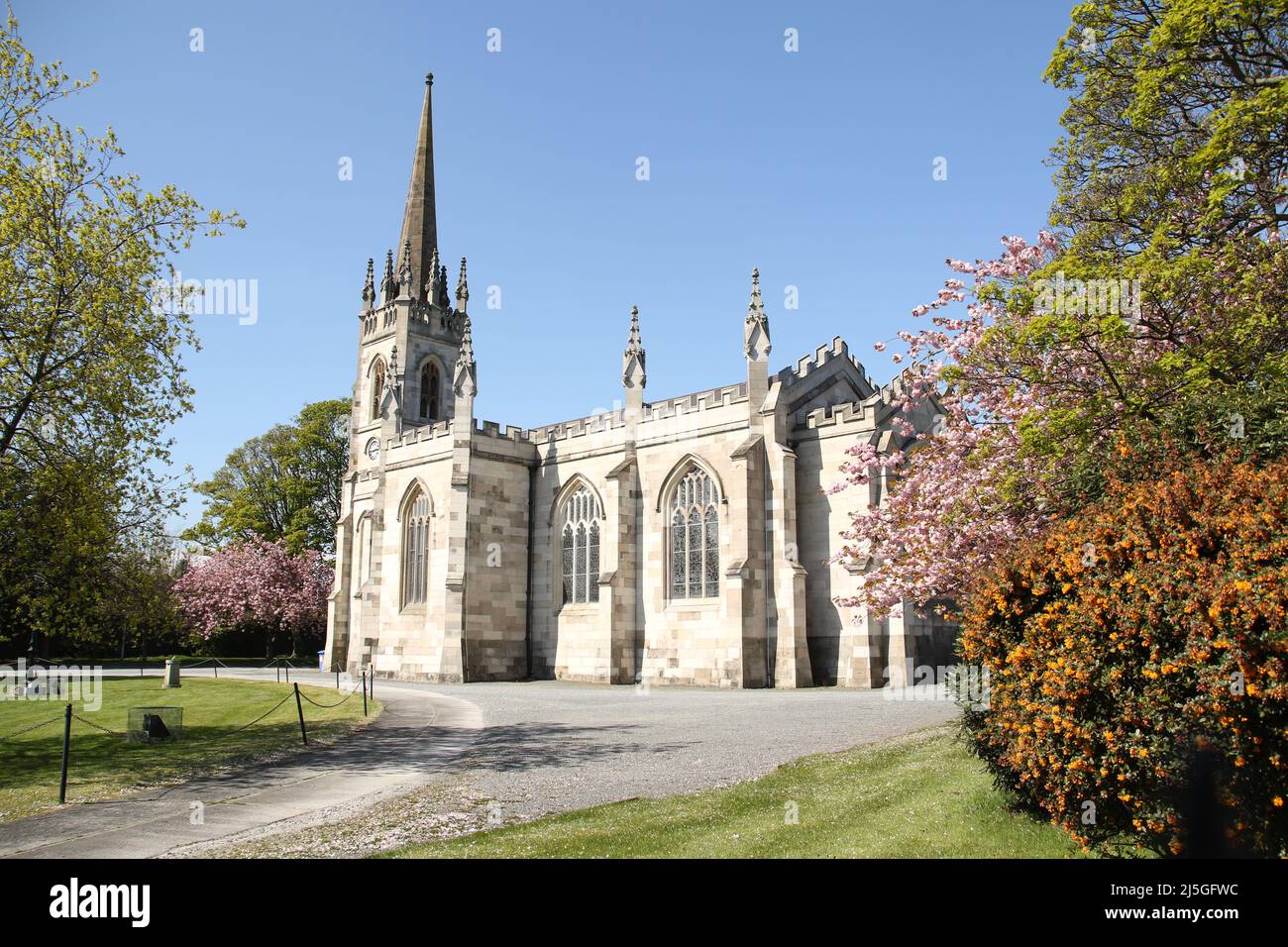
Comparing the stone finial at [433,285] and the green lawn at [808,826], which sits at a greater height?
the stone finial at [433,285]

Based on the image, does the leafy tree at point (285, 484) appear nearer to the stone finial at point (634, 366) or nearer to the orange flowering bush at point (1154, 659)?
the stone finial at point (634, 366)

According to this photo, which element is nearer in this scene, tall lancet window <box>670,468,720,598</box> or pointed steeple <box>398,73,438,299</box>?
tall lancet window <box>670,468,720,598</box>

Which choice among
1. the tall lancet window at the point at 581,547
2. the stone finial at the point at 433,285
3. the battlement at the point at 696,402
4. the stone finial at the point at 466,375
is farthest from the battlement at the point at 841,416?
the stone finial at the point at 433,285

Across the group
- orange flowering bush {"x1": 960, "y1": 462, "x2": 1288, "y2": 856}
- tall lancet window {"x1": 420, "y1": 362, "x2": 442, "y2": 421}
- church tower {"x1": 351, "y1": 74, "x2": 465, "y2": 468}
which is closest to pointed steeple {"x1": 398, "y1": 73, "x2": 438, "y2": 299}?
church tower {"x1": 351, "y1": 74, "x2": 465, "y2": 468}

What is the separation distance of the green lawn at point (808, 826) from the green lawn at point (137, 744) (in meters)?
6.33

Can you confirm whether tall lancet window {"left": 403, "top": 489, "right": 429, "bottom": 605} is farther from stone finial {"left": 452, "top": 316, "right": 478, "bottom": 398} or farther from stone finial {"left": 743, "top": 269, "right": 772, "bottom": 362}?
stone finial {"left": 743, "top": 269, "right": 772, "bottom": 362}

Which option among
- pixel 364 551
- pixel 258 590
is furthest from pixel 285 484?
pixel 364 551

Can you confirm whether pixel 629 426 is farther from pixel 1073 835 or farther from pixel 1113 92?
pixel 1073 835

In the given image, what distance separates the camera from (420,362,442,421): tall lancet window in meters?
46.2

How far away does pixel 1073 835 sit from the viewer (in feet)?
23.1

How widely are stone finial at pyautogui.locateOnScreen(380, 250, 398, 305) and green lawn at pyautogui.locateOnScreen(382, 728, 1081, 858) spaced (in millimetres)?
41158

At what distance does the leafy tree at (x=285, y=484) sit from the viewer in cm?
5766
